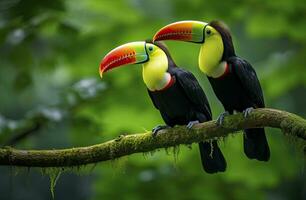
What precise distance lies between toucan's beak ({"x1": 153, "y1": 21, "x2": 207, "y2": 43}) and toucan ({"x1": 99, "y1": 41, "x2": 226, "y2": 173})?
22 centimetres

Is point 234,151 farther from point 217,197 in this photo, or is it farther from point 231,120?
point 231,120

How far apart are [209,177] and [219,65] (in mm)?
2791

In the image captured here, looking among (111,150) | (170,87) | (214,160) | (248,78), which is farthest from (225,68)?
(111,150)

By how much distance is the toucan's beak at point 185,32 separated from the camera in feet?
12.1

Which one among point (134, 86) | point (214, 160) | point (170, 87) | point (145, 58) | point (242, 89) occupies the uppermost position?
point (134, 86)

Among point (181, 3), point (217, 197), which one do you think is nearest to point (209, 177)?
point (217, 197)

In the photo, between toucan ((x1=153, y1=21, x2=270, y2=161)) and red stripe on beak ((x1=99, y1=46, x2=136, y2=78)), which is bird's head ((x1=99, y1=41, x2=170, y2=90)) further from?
toucan ((x1=153, y1=21, x2=270, y2=161))

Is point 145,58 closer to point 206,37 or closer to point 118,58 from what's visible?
point 118,58

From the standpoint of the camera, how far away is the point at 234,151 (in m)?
6.30

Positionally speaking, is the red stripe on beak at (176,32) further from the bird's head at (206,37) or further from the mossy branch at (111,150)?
the mossy branch at (111,150)

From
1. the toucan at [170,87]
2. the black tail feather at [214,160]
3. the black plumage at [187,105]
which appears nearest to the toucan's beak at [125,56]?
the toucan at [170,87]

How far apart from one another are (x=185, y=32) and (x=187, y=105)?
0.65m

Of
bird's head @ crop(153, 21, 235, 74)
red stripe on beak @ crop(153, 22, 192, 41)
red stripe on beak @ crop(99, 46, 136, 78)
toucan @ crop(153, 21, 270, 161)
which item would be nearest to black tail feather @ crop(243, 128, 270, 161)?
toucan @ crop(153, 21, 270, 161)

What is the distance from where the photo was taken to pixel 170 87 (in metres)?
4.04
